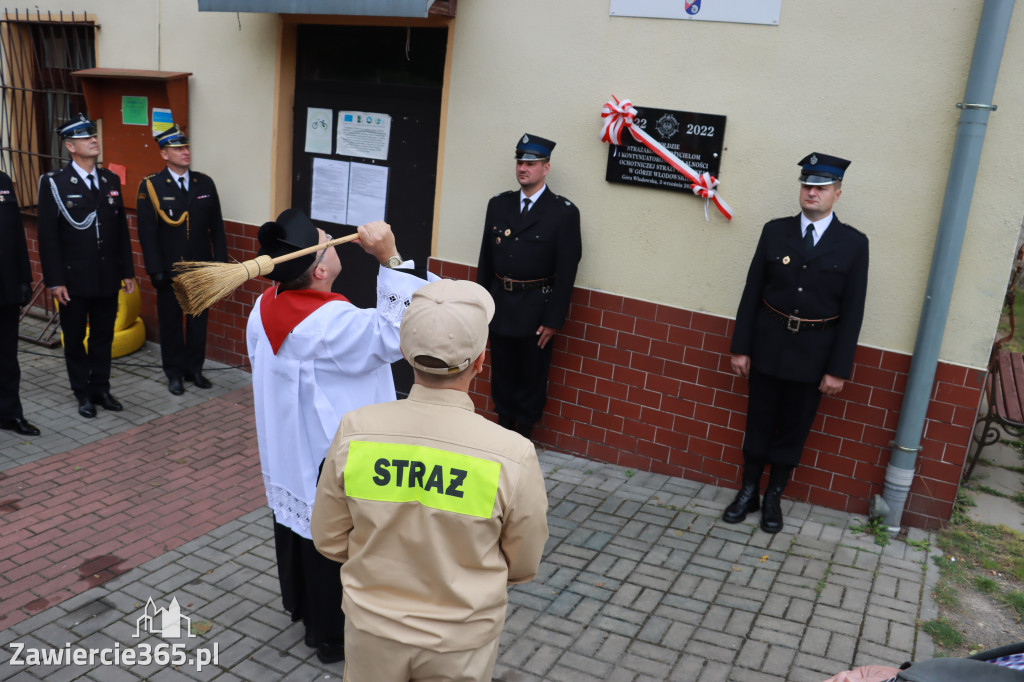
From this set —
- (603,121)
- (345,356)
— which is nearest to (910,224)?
(603,121)

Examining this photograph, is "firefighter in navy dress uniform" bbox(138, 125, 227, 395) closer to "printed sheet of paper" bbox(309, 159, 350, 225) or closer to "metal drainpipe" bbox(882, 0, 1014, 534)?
"printed sheet of paper" bbox(309, 159, 350, 225)

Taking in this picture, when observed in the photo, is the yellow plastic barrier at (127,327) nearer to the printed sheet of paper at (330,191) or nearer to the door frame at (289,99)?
the door frame at (289,99)

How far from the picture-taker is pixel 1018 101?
170 inches

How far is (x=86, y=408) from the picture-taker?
20.1 feet

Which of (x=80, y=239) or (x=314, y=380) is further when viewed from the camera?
(x=80, y=239)

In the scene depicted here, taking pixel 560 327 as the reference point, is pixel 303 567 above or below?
below

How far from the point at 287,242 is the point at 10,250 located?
141 inches

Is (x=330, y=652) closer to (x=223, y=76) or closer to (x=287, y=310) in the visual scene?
(x=287, y=310)

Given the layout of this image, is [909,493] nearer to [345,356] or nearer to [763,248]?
[763,248]

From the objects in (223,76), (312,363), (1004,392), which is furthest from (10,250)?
(1004,392)

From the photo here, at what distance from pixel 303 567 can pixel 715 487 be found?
2868mm

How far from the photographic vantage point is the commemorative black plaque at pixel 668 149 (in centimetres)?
509

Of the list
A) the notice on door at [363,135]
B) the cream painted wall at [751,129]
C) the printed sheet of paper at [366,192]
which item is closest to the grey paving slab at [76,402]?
the printed sheet of paper at [366,192]

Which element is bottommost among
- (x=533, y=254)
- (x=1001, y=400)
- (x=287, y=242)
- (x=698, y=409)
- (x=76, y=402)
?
(x=76, y=402)
